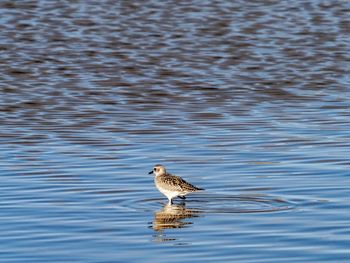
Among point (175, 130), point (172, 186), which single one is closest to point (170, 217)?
point (172, 186)

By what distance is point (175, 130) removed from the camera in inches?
746

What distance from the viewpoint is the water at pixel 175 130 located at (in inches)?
466

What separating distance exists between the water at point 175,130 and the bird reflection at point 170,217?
0.03m

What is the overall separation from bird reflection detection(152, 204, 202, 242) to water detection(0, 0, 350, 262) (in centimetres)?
3

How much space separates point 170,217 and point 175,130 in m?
5.90

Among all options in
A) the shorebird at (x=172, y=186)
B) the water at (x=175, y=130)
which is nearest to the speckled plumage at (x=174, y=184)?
the shorebird at (x=172, y=186)

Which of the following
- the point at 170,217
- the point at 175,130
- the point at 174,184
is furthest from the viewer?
the point at 175,130

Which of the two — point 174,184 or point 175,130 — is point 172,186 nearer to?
point 174,184

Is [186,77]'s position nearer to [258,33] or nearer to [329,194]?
[258,33]

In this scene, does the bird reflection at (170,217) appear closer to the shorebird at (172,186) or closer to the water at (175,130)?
the water at (175,130)

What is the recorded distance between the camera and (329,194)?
13.7 m

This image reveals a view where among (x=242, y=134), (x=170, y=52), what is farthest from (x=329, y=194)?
(x=170, y=52)

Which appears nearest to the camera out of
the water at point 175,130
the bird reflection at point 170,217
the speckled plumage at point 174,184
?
the water at point 175,130

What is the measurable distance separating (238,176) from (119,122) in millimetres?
5303
